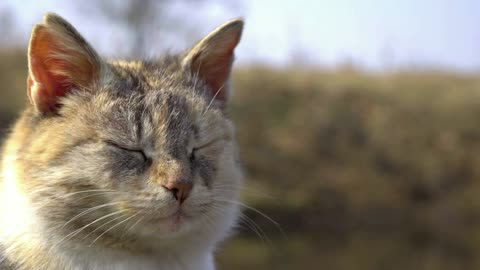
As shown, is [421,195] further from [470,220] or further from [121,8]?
[121,8]

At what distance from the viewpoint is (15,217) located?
281 cm

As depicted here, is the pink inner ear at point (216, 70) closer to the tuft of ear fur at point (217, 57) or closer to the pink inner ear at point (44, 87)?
the tuft of ear fur at point (217, 57)

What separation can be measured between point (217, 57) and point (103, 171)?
942mm

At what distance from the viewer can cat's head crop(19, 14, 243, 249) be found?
2699mm

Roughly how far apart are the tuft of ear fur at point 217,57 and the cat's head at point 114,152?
0.22 meters

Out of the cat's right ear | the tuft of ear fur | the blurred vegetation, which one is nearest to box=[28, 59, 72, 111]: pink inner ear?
the cat's right ear

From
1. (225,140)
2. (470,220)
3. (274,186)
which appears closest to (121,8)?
(274,186)

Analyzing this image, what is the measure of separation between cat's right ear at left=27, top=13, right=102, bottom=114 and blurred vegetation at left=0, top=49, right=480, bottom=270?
10.0m

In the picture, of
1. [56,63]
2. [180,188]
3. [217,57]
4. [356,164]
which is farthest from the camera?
[356,164]

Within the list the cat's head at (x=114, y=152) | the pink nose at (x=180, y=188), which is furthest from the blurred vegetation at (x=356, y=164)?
the pink nose at (x=180, y=188)

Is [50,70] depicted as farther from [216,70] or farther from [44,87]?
[216,70]

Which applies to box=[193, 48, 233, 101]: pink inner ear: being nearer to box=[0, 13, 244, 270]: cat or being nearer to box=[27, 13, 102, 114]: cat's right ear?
box=[0, 13, 244, 270]: cat

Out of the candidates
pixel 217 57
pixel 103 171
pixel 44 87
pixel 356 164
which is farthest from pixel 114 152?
pixel 356 164

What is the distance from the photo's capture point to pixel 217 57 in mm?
3357
